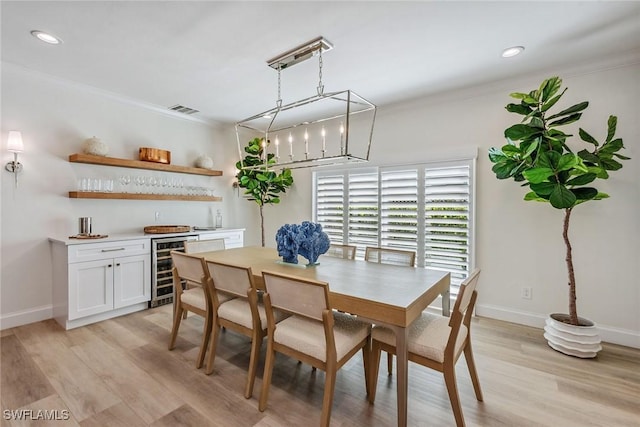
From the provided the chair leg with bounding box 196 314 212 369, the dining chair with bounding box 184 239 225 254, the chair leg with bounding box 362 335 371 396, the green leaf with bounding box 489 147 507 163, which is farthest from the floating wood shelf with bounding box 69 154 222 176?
the green leaf with bounding box 489 147 507 163

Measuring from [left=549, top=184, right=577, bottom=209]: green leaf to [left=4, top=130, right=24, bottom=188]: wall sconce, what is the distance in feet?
16.7

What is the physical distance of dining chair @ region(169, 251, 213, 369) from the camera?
228cm

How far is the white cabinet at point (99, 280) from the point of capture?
2.97m

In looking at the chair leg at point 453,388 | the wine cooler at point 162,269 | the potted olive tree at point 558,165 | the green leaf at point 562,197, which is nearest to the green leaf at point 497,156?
the potted olive tree at point 558,165

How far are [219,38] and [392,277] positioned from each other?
8.05 feet

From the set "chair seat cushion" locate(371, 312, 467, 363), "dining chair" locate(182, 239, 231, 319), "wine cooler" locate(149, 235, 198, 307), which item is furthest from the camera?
"wine cooler" locate(149, 235, 198, 307)

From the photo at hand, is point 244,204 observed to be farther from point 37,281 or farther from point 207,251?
point 37,281

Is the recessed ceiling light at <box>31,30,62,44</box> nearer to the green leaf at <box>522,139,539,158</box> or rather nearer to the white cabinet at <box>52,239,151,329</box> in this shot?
the white cabinet at <box>52,239,151,329</box>

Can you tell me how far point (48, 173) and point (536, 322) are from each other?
18.8ft

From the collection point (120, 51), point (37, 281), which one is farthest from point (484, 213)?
point (37, 281)

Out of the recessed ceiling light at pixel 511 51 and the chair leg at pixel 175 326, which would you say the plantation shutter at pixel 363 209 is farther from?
the chair leg at pixel 175 326

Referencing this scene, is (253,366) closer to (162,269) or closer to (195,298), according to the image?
(195,298)

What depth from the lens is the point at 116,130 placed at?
12.3 ft

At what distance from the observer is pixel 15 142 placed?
2.90 meters
